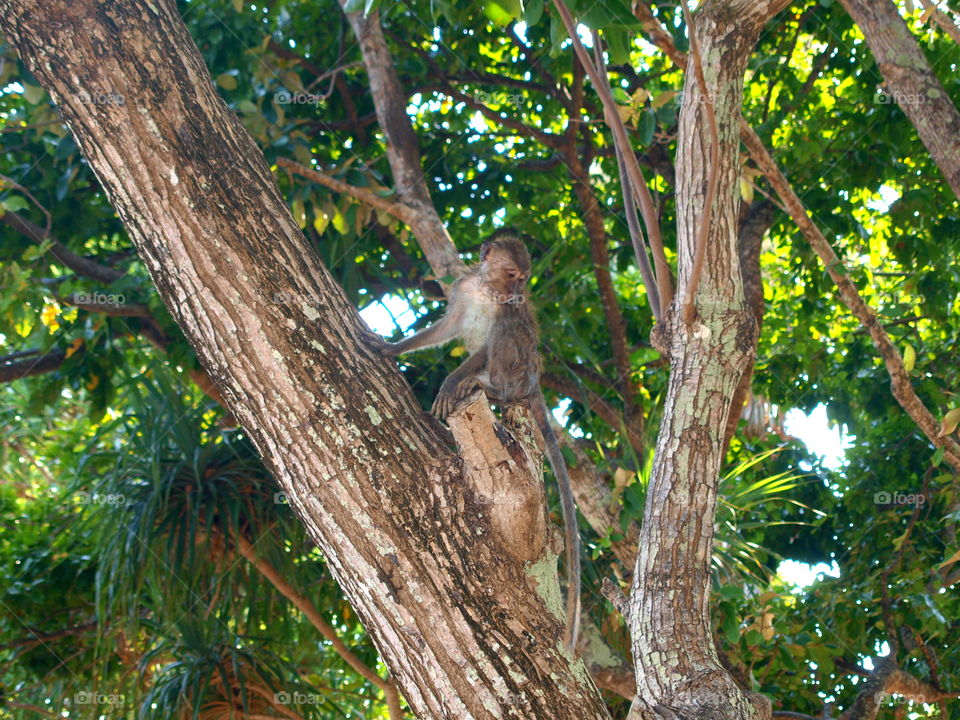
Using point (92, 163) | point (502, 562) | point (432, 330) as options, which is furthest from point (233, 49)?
point (502, 562)

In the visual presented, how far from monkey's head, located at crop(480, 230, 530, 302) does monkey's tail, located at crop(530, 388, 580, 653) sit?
0.49 m

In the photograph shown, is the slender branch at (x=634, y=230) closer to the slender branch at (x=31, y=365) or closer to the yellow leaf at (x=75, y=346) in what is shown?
the yellow leaf at (x=75, y=346)

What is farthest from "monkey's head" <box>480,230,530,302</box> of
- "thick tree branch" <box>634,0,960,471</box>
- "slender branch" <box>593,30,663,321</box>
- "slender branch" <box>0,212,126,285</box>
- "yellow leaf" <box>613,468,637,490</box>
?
"slender branch" <box>0,212,126,285</box>

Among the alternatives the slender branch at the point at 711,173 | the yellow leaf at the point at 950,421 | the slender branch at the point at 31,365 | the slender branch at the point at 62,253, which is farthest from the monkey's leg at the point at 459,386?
the slender branch at the point at 31,365

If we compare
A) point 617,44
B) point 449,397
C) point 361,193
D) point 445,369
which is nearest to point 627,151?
point 617,44

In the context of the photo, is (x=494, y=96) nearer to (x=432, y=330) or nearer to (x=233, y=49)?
(x=233, y=49)

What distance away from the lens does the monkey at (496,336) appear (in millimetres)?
3604

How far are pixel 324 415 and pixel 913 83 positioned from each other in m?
2.62

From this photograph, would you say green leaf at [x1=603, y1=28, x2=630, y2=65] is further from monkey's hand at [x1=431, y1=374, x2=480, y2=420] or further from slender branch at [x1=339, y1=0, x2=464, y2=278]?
slender branch at [x1=339, y1=0, x2=464, y2=278]

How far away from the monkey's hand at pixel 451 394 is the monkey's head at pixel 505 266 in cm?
62

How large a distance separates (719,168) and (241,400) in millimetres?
1436

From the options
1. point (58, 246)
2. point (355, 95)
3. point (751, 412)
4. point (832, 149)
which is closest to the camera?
point (58, 246)

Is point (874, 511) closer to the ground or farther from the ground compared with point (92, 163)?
closer to the ground

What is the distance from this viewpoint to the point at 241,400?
2.19 metres
